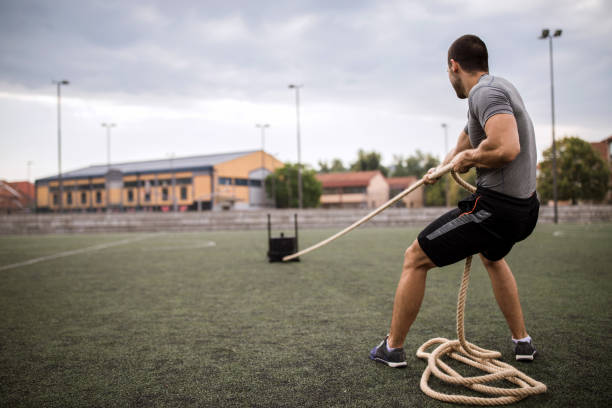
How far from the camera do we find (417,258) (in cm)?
260

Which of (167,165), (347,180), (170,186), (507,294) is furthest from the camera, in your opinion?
(347,180)

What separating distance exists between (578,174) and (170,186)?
43440 mm

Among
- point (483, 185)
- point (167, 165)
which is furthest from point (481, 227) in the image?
point (167, 165)

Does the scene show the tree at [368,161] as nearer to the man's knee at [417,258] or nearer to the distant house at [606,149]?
the distant house at [606,149]

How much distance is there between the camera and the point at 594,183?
39.5m

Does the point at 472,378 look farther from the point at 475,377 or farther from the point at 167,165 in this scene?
the point at 167,165

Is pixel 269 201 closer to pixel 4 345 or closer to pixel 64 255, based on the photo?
pixel 64 255

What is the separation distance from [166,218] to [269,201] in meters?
33.8

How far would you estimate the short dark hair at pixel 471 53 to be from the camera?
8.00 feet

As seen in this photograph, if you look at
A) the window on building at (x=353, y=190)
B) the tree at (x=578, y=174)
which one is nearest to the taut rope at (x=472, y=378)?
the tree at (x=578, y=174)

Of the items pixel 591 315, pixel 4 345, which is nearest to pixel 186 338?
pixel 4 345

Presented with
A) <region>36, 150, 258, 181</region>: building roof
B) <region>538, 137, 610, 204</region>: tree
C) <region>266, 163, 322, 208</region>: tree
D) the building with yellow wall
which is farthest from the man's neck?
<region>266, 163, 322, 208</region>: tree

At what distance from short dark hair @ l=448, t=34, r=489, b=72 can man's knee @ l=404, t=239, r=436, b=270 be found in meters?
1.09

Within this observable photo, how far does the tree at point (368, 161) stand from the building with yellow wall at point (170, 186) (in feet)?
88.7
